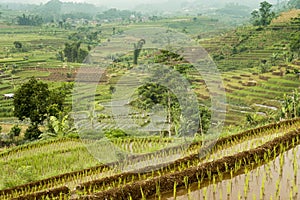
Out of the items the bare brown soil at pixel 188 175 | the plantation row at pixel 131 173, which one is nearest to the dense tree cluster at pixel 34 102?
the plantation row at pixel 131 173

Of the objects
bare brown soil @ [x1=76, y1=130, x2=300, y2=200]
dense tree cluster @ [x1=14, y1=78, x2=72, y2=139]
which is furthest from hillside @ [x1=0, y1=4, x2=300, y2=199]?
dense tree cluster @ [x1=14, y1=78, x2=72, y2=139]

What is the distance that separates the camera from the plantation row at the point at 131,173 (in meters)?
6.71

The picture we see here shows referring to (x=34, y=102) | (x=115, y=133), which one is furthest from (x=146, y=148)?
(x=34, y=102)

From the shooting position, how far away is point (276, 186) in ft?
17.1

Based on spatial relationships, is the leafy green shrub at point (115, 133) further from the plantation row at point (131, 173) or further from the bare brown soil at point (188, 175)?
the bare brown soil at point (188, 175)

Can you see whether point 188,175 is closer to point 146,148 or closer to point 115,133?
point 146,148

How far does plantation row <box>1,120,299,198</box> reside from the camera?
6.71 metres

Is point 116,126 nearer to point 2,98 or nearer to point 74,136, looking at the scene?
point 74,136

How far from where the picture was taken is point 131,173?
6.89 m

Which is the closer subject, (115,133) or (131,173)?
(131,173)

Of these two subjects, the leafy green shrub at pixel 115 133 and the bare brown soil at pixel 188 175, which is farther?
the leafy green shrub at pixel 115 133

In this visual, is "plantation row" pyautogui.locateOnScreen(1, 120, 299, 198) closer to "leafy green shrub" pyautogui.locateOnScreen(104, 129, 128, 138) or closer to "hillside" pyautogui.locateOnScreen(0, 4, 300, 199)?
"hillside" pyautogui.locateOnScreen(0, 4, 300, 199)

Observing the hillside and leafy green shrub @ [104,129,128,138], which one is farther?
leafy green shrub @ [104,129,128,138]

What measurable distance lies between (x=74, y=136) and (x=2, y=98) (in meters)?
21.5
